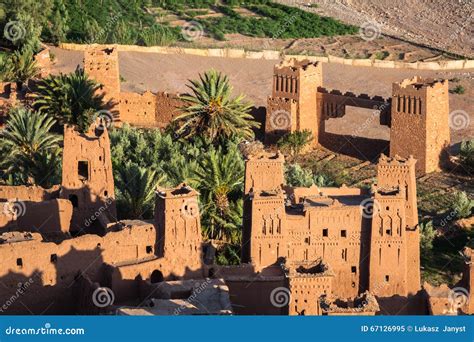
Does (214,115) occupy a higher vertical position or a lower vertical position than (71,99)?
lower

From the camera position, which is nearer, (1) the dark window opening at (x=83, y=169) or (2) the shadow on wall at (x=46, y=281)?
(2) the shadow on wall at (x=46, y=281)

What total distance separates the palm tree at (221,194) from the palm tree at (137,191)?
1414 mm

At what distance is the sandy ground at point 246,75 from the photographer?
6850 centimetres

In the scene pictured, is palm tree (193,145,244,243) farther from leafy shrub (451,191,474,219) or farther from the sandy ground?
the sandy ground

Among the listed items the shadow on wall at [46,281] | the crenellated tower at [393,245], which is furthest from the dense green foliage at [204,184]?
the shadow on wall at [46,281]

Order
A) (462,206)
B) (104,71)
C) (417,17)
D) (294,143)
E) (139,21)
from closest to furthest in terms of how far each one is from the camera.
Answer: (462,206), (294,143), (104,71), (139,21), (417,17)

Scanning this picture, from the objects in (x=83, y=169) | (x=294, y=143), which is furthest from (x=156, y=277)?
(x=294, y=143)

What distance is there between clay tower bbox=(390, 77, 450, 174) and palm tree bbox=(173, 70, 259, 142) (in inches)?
209

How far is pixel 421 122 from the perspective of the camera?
57188mm

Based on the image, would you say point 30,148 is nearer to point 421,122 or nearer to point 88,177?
point 88,177

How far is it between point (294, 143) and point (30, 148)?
11.4 metres

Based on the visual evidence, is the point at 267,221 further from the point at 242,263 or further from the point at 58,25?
the point at 58,25

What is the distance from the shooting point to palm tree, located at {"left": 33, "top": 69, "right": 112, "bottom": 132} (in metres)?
58.2

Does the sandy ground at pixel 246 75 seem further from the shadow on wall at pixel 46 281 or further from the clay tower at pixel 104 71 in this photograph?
the shadow on wall at pixel 46 281
